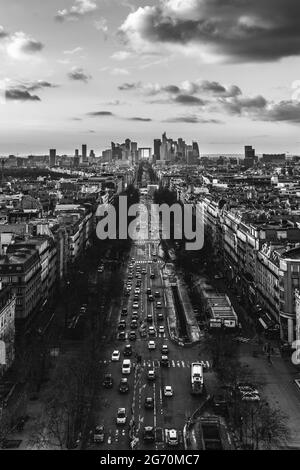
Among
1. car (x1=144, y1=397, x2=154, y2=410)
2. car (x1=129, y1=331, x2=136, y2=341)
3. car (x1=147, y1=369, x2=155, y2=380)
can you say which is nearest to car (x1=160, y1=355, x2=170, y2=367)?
car (x1=147, y1=369, x2=155, y2=380)

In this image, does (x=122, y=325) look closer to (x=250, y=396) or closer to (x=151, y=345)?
(x=151, y=345)

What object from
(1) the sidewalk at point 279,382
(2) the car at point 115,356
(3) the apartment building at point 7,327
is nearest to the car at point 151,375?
(2) the car at point 115,356

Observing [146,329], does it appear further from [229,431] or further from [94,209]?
[94,209]

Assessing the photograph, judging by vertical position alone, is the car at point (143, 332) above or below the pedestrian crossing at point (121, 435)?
above

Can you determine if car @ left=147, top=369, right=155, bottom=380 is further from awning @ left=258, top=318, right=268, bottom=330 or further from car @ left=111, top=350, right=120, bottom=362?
awning @ left=258, top=318, right=268, bottom=330

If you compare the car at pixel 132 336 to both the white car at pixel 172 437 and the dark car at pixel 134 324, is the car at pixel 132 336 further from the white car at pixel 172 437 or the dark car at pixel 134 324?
the white car at pixel 172 437
